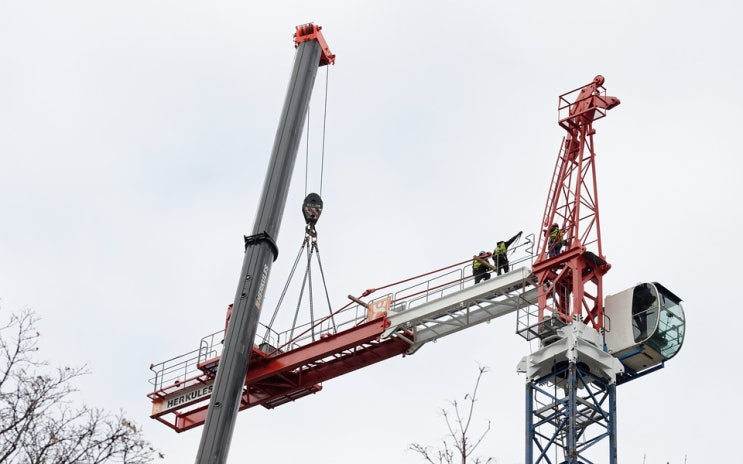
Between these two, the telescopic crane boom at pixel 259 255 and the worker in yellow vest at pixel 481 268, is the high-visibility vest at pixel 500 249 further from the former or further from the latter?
the telescopic crane boom at pixel 259 255

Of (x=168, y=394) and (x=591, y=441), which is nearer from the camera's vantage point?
(x=591, y=441)

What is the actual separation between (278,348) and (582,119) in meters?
15.4

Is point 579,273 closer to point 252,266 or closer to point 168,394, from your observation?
point 252,266

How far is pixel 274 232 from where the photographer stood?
54531 mm

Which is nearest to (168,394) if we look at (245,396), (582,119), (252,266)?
(245,396)

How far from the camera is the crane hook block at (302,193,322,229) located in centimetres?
5716

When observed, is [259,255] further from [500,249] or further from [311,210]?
[500,249]

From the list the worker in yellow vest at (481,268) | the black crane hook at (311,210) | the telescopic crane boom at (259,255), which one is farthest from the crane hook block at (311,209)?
the worker in yellow vest at (481,268)

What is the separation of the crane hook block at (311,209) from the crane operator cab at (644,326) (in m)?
12.4

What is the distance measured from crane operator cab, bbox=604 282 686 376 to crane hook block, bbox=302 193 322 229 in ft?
40.7

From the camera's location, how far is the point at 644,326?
51.5 meters

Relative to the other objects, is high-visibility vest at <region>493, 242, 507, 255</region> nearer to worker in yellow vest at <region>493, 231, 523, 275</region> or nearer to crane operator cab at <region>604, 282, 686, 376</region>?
worker in yellow vest at <region>493, 231, 523, 275</region>

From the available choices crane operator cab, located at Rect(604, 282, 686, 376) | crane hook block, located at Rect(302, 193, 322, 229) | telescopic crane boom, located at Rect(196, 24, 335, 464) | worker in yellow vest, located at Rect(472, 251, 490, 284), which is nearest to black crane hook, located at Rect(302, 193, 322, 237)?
crane hook block, located at Rect(302, 193, 322, 229)

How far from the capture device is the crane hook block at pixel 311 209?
57.2 meters
